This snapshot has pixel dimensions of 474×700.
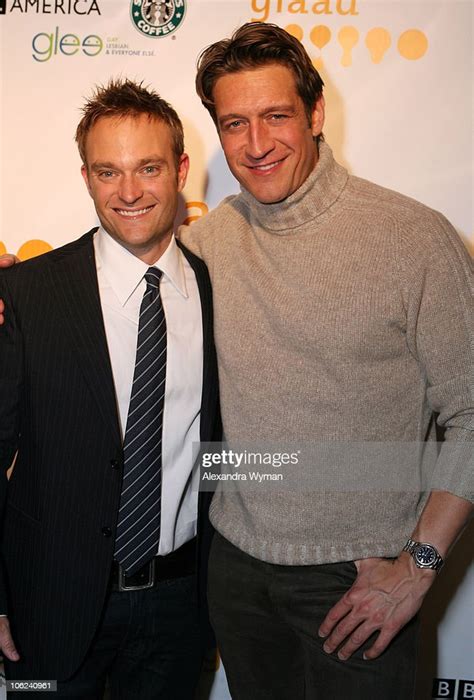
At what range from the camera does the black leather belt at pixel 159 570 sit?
1679 millimetres

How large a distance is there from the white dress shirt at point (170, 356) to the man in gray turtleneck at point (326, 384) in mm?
80

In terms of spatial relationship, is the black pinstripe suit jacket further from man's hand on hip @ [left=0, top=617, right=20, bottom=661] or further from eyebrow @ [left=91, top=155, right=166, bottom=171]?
eyebrow @ [left=91, top=155, right=166, bottom=171]

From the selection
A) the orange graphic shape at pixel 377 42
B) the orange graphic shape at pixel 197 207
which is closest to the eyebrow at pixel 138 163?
the orange graphic shape at pixel 197 207

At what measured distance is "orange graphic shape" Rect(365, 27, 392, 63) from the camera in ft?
6.88

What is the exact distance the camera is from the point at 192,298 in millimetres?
1779

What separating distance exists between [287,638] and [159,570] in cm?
31

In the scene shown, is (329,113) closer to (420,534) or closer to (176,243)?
(176,243)

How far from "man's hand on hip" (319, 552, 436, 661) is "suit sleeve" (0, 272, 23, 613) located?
2.40ft

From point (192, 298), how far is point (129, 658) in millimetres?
807

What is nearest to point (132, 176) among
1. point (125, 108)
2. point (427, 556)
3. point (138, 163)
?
point (138, 163)

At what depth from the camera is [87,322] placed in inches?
64.6

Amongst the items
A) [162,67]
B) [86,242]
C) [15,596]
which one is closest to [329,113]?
[162,67]

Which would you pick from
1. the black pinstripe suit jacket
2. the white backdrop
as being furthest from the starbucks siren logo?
the black pinstripe suit jacket

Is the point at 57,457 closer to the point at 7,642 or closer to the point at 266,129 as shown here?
the point at 7,642
